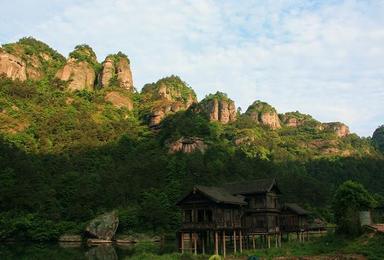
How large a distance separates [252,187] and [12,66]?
127724 millimetres

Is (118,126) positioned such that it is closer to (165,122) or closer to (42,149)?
(165,122)

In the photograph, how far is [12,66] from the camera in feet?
507

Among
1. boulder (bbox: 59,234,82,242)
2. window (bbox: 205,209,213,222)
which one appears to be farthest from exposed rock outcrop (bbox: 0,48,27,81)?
window (bbox: 205,209,213,222)

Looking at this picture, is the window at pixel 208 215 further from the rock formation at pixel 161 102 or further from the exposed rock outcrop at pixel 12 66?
the exposed rock outcrop at pixel 12 66

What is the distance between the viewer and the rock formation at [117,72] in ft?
595

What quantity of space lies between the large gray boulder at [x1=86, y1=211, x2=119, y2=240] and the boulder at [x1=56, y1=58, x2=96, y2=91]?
104 meters

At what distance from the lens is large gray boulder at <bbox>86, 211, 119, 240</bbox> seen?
71812 millimetres

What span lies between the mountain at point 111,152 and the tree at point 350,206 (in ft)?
126

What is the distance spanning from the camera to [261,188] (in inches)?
2002

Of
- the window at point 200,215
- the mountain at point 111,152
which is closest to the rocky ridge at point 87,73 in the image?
the mountain at point 111,152

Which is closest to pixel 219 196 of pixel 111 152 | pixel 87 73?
pixel 111 152

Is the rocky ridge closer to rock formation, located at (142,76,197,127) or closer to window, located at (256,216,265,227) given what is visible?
rock formation, located at (142,76,197,127)

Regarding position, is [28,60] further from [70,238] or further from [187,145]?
[70,238]

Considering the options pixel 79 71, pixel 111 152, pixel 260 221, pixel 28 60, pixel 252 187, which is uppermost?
pixel 28 60
